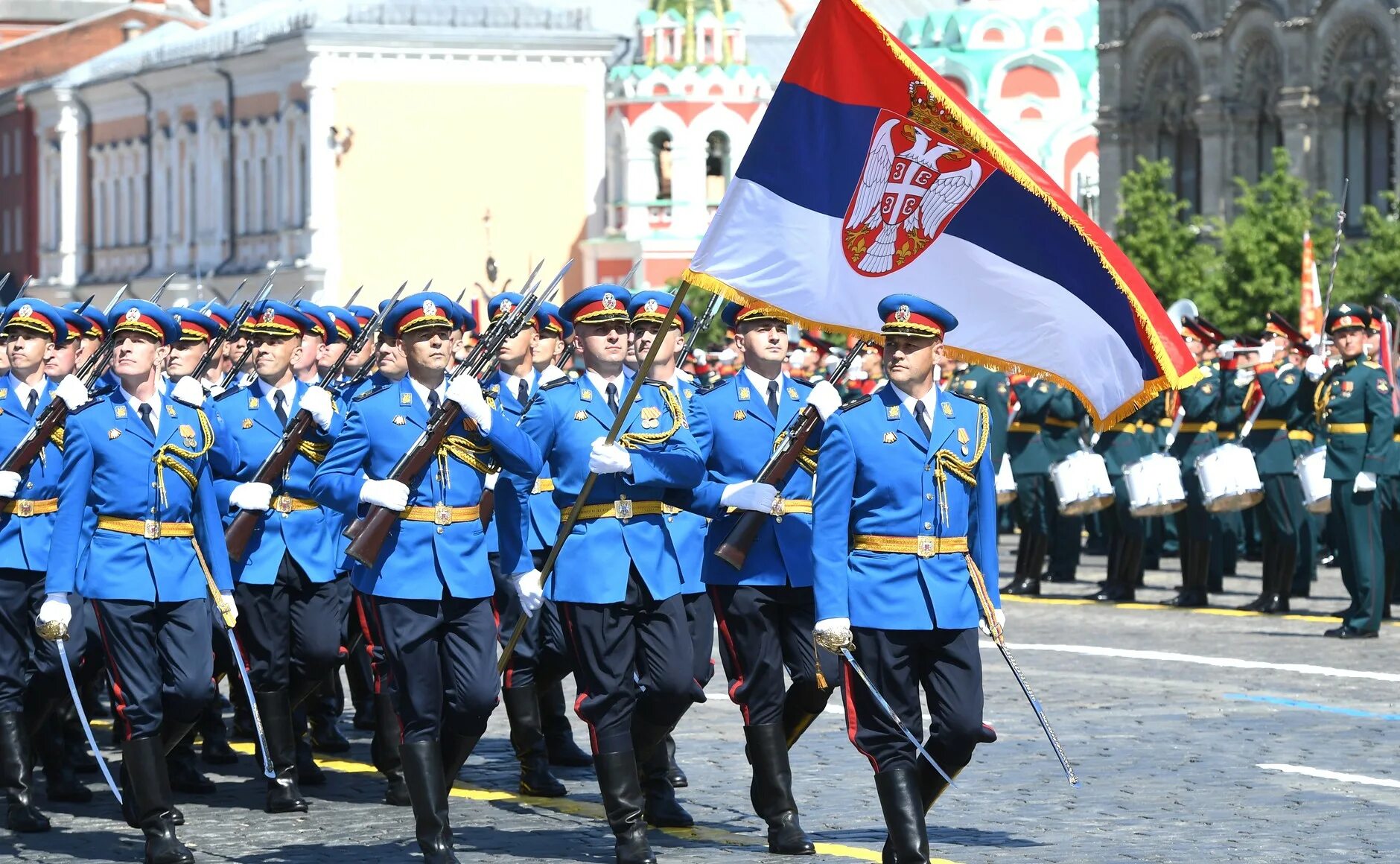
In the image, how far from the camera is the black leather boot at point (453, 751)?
9.88 m

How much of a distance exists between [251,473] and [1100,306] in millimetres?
3895

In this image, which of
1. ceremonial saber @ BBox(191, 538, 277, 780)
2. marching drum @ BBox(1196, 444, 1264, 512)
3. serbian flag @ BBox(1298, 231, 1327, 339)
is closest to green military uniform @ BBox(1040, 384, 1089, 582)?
marching drum @ BBox(1196, 444, 1264, 512)

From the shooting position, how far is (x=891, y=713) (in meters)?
9.22

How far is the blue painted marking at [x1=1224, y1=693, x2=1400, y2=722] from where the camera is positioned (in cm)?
1367

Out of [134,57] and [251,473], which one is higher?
[134,57]

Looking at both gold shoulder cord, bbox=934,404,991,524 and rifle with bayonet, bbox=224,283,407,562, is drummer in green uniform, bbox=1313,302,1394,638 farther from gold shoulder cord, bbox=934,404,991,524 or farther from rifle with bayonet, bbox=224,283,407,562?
gold shoulder cord, bbox=934,404,991,524

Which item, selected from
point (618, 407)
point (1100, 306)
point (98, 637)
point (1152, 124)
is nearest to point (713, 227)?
point (618, 407)

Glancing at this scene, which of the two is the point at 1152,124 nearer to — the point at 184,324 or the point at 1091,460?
the point at 1091,460

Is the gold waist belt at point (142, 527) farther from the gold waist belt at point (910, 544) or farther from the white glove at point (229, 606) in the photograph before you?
the gold waist belt at point (910, 544)

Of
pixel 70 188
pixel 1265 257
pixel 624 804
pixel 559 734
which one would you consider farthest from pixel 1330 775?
pixel 70 188

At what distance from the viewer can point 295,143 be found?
67062 mm

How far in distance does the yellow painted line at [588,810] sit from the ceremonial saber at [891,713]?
0.46m

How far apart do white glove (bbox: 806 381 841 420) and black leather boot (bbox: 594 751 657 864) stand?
1.40m

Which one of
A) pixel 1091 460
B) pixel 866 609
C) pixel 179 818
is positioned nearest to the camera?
pixel 866 609
